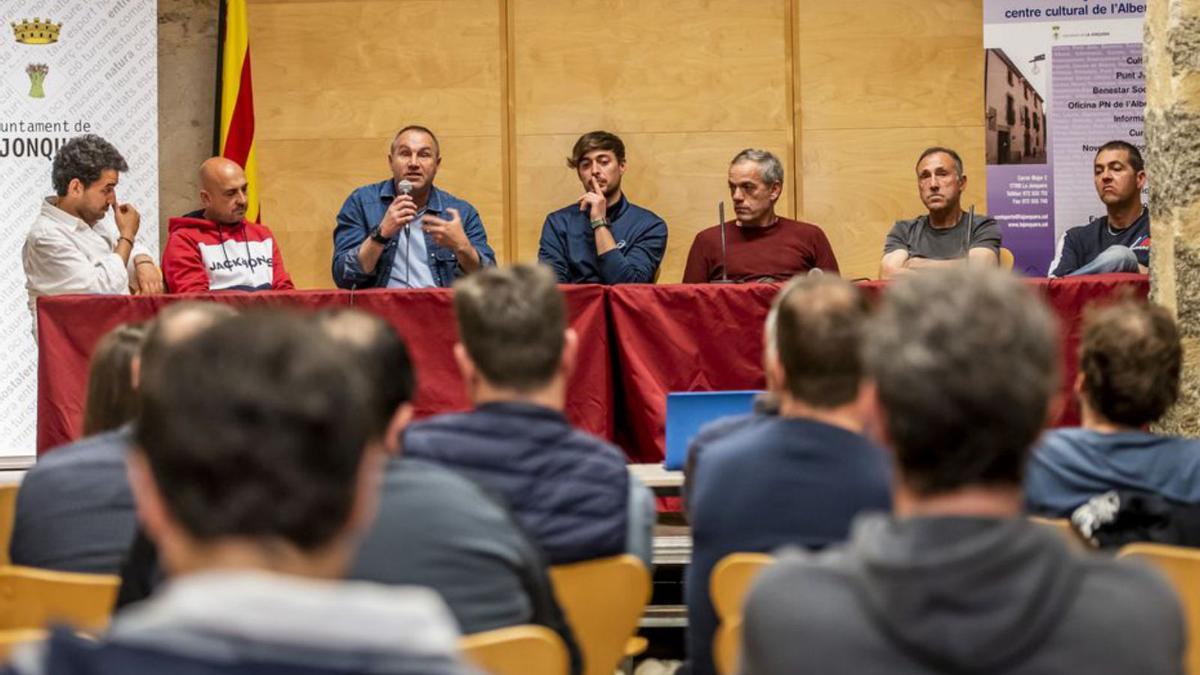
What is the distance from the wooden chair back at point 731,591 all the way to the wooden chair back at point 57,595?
0.84 m

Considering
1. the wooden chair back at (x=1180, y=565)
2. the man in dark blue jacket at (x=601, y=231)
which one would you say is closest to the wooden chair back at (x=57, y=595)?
the wooden chair back at (x=1180, y=565)

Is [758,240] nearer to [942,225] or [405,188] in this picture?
[942,225]

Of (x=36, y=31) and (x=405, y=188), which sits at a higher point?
(x=36, y=31)

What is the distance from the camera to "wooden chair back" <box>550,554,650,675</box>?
207 centimetres

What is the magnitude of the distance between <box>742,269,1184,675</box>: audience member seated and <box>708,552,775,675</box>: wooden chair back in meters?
0.70

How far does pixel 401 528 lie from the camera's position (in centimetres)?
170

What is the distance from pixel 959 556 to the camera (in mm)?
1117

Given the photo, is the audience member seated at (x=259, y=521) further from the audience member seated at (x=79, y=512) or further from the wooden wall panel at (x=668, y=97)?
the wooden wall panel at (x=668, y=97)

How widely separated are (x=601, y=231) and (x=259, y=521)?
15.0 ft

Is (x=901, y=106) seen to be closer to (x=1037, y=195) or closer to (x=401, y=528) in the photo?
(x=1037, y=195)

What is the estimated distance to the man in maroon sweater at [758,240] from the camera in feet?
18.0

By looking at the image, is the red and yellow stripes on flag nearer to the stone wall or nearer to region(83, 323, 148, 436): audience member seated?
the stone wall

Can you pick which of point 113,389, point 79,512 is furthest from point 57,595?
point 113,389

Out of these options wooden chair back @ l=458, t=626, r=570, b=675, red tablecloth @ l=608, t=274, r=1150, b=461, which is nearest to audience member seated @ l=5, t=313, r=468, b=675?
wooden chair back @ l=458, t=626, r=570, b=675
